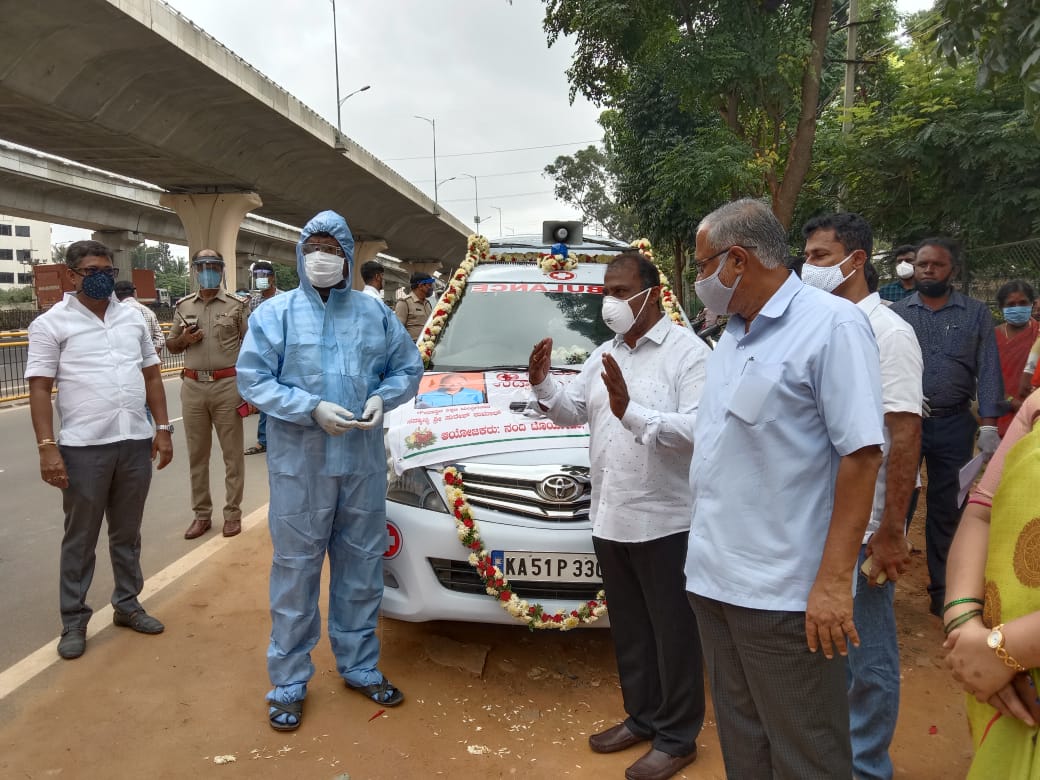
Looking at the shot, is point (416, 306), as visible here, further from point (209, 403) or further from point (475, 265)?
point (475, 265)

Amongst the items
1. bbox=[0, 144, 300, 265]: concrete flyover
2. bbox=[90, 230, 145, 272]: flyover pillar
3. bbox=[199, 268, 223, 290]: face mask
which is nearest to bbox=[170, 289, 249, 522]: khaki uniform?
bbox=[199, 268, 223, 290]: face mask

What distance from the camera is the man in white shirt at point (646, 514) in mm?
2908

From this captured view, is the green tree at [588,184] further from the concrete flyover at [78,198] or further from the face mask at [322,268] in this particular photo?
the face mask at [322,268]

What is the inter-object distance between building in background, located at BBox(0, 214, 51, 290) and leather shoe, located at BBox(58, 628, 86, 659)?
92.6 metres

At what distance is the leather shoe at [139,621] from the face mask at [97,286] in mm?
1697

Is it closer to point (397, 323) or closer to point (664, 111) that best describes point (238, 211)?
point (664, 111)

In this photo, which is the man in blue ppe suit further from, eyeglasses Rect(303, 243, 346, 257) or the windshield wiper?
the windshield wiper

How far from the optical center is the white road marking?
3.72m

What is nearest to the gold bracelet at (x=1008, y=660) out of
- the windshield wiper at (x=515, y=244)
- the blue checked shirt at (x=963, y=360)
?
the blue checked shirt at (x=963, y=360)

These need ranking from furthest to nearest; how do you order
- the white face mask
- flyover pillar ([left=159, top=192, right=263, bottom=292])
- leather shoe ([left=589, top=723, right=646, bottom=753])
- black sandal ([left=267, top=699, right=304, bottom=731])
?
flyover pillar ([left=159, top=192, right=263, bottom=292]) → black sandal ([left=267, top=699, right=304, bottom=731]) → leather shoe ([left=589, top=723, right=646, bottom=753]) → the white face mask

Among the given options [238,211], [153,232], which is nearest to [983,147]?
[238,211]

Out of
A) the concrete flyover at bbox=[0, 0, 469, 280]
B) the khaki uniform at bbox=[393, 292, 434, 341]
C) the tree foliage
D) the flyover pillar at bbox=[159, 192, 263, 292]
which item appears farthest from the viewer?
the flyover pillar at bbox=[159, 192, 263, 292]

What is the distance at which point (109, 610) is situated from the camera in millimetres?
4547

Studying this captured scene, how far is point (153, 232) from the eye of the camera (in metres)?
38.4
